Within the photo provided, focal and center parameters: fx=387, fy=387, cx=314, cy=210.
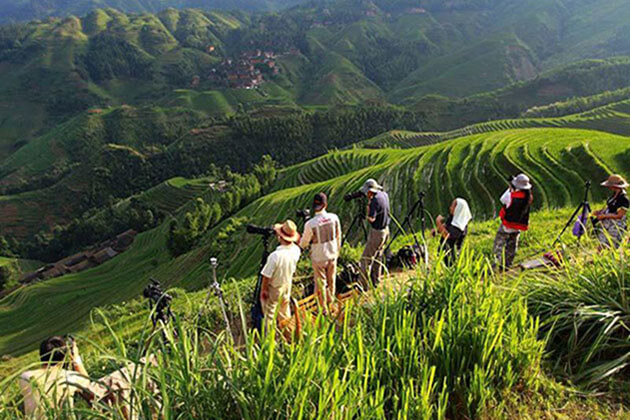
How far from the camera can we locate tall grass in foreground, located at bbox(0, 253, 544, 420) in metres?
2.30

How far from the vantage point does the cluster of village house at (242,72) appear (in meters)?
176

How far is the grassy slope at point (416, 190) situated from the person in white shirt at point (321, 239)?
18.6m

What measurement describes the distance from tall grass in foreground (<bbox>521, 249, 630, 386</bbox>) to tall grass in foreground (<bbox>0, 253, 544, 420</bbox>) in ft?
1.29

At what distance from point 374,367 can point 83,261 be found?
75.7 meters

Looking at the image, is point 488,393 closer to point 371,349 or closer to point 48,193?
point 371,349

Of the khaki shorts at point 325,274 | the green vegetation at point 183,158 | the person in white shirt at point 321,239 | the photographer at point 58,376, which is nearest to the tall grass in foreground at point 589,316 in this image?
the person in white shirt at point 321,239

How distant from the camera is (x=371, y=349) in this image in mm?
2852

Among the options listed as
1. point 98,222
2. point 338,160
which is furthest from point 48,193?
point 338,160

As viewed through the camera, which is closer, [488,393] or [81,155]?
[488,393]

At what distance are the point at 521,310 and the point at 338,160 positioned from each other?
56.3 m

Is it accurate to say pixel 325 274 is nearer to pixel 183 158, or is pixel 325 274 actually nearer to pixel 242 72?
pixel 183 158

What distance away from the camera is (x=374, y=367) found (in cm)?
253

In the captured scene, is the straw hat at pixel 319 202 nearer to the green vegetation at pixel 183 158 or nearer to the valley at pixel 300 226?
the valley at pixel 300 226

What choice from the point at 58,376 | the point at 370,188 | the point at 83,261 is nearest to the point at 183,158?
the point at 83,261
